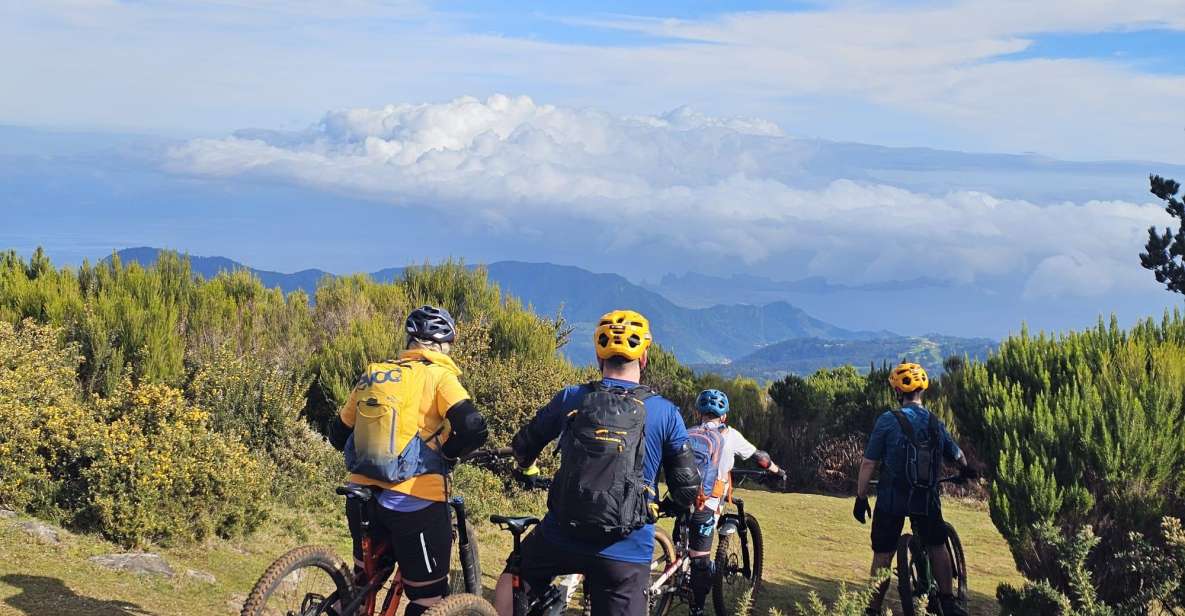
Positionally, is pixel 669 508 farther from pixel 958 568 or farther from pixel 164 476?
pixel 164 476

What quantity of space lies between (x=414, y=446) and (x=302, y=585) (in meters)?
0.97

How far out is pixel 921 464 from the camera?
7.90 metres

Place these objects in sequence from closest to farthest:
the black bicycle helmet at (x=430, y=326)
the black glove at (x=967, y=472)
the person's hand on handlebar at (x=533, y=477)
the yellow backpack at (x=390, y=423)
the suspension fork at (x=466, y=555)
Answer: the yellow backpack at (x=390, y=423) < the person's hand on handlebar at (x=533, y=477) < the black bicycle helmet at (x=430, y=326) < the suspension fork at (x=466, y=555) < the black glove at (x=967, y=472)

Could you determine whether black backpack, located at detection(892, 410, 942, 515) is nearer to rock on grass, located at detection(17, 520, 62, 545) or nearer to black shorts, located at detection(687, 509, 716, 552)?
black shorts, located at detection(687, 509, 716, 552)

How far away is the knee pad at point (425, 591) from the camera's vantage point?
5.69 metres

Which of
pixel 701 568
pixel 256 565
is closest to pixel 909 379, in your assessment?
pixel 701 568

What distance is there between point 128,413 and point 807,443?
14490mm

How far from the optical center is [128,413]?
10562 millimetres

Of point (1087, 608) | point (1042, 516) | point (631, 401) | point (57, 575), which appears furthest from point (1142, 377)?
point (57, 575)

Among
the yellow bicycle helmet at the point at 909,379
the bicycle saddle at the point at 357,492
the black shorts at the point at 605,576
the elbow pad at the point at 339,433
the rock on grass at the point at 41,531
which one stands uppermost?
the yellow bicycle helmet at the point at 909,379

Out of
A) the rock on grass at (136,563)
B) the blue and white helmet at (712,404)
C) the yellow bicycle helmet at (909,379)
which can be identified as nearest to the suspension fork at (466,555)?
the blue and white helmet at (712,404)

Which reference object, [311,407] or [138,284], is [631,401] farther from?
[138,284]

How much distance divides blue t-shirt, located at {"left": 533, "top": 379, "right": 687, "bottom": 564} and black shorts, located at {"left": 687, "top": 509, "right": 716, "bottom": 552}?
2971 millimetres

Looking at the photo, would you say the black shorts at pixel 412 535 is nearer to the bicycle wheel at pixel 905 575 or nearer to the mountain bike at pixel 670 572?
the mountain bike at pixel 670 572
